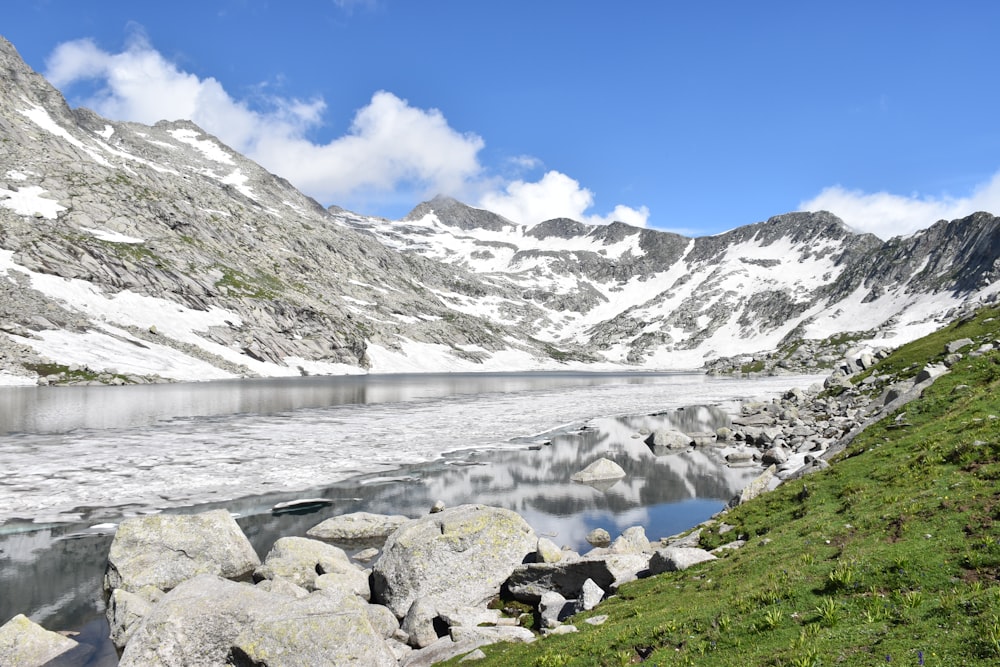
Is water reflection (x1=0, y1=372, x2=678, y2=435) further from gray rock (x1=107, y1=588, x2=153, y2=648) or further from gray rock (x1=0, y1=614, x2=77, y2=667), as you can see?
gray rock (x1=0, y1=614, x2=77, y2=667)

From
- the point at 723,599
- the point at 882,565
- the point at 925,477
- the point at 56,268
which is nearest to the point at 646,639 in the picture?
the point at 723,599

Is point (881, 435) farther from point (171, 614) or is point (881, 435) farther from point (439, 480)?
point (171, 614)

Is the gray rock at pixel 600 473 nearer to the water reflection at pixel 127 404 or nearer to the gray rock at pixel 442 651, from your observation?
the gray rock at pixel 442 651

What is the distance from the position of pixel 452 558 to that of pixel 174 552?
10.7 metres

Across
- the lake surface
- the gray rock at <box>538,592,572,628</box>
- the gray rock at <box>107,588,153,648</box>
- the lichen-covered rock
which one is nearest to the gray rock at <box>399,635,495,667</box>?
the gray rock at <box>538,592,572,628</box>

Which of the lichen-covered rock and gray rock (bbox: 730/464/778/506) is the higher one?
gray rock (bbox: 730/464/778/506)

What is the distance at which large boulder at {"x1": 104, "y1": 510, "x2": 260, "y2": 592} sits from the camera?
20.0m

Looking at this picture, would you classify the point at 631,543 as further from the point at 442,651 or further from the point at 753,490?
the point at 442,651

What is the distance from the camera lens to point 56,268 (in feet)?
525

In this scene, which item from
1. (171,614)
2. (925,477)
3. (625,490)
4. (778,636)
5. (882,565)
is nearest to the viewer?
(778,636)

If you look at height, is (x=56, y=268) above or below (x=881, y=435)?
above

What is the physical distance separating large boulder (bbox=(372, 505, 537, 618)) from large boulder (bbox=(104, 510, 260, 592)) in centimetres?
622

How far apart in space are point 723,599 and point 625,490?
76.1 ft

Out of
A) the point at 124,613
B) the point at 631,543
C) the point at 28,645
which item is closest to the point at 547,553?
the point at 631,543
